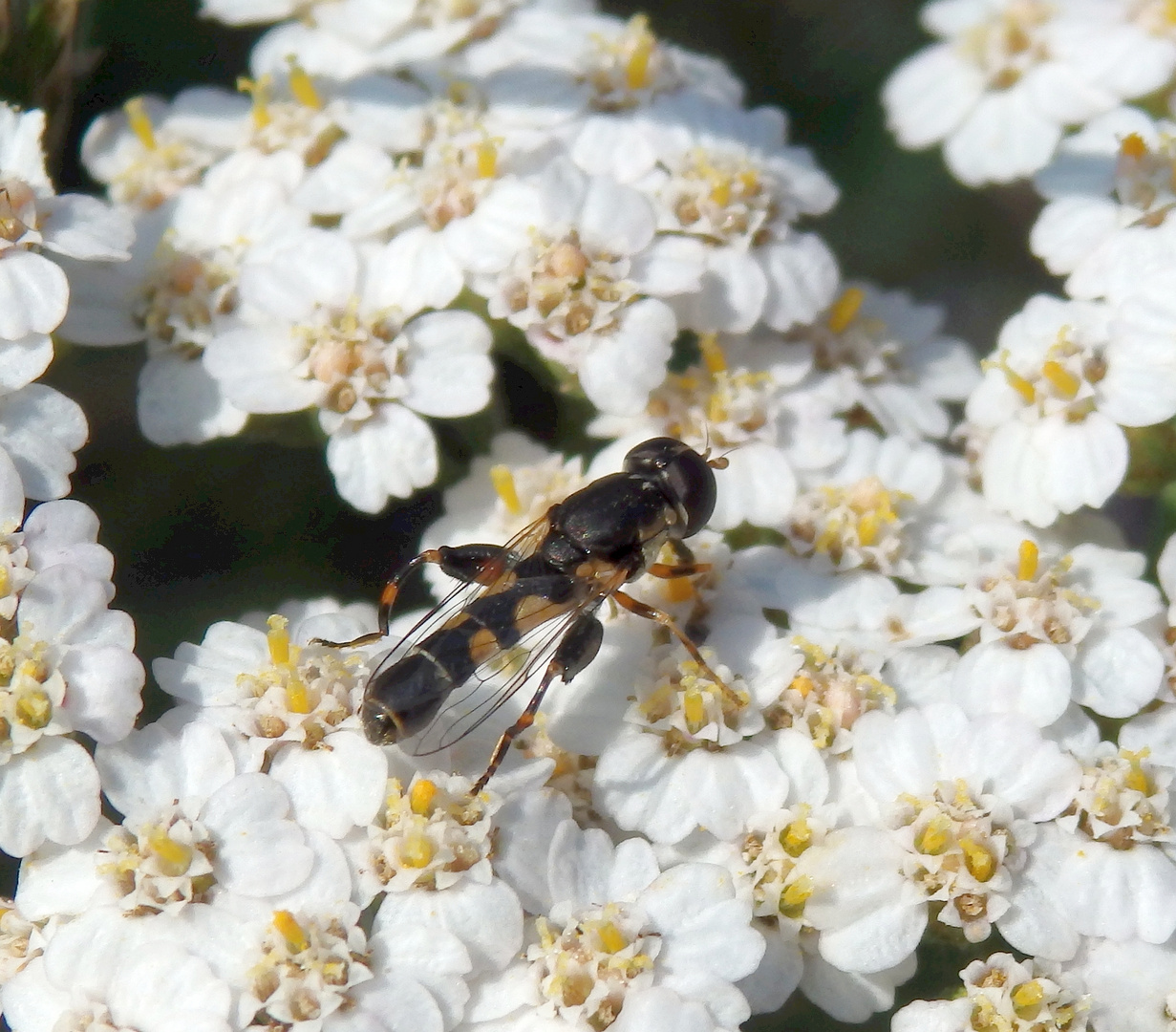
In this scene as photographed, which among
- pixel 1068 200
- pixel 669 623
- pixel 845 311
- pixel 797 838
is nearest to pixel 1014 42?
pixel 1068 200

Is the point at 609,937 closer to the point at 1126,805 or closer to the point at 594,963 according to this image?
the point at 594,963

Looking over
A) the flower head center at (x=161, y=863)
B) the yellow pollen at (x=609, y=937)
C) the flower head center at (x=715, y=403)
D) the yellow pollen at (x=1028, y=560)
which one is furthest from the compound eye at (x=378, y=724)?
the yellow pollen at (x=1028, y=560)

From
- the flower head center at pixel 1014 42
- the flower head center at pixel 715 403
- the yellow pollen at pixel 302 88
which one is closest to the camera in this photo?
the flower head center at pixel 715 403

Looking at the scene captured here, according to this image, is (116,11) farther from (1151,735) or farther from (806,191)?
(1151,735)

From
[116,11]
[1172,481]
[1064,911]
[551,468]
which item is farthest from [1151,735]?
[116,11]

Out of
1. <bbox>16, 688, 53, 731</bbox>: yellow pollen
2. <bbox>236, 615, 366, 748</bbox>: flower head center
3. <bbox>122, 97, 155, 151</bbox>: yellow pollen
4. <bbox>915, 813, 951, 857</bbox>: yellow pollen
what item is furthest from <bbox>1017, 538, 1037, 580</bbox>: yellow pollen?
<bbox>122, 97, 155, 151</bbox>: yellow pollen

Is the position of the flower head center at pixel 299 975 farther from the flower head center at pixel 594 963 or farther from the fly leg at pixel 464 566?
the fly leg at pixel 464 566
